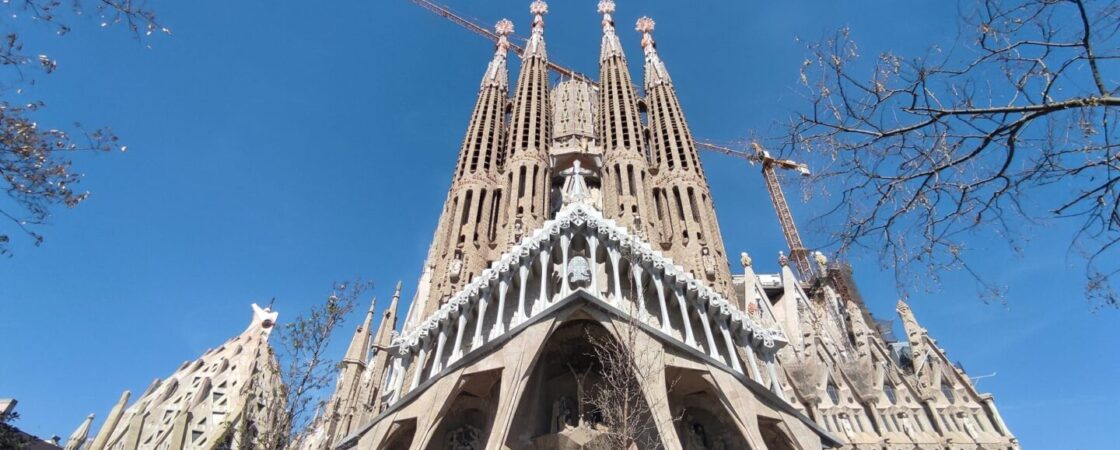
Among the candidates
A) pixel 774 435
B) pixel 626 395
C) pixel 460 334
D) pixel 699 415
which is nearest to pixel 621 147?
pixel 460 334

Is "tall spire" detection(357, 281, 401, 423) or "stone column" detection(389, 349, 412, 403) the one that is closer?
"stone column" detection(389, 349, 412, 403)

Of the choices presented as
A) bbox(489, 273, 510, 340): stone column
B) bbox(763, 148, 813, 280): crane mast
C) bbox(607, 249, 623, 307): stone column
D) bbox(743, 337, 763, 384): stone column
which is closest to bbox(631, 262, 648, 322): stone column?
bbox(607, 249, 623, 307): stone column

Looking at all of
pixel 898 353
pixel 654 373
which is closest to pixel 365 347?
pixel 654 373

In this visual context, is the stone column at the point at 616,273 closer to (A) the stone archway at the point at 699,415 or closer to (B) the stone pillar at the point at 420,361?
(A) the stone archway at the point at 699,415

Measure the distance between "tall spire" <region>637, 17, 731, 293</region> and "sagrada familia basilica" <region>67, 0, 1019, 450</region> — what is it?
11 centimetres

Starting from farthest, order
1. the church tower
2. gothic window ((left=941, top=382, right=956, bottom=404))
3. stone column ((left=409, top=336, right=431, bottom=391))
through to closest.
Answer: the church tower, gothic window ((left=941, top=382, right=956, bottom=404)), stone column ((left=409, top=336, right=431, bottom=391))

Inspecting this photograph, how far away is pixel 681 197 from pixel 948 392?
13676 mm

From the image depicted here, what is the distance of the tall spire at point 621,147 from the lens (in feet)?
81.8

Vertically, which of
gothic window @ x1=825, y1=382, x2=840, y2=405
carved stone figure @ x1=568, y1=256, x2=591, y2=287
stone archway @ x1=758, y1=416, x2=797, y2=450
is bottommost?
stone archway @ x1=758, y1=416, x2=797, y2=450

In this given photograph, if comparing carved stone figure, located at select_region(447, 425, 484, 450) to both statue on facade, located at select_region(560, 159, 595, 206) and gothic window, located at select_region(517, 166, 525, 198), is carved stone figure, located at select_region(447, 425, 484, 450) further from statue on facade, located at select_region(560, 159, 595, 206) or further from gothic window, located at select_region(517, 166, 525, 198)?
gothic window, located at select_region(517, 166, 525, 198)

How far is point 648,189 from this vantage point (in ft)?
86.2

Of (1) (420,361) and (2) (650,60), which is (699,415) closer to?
(1) (420,361)

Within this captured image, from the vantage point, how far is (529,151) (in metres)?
28.3

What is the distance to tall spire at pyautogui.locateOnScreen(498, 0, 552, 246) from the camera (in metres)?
25.0
